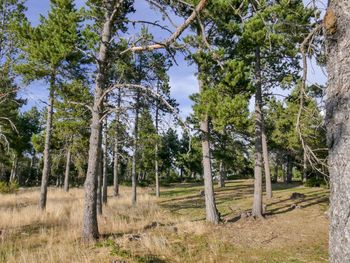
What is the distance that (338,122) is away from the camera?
261 cm

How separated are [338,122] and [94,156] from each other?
7331mm

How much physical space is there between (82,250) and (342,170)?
22.2 feet

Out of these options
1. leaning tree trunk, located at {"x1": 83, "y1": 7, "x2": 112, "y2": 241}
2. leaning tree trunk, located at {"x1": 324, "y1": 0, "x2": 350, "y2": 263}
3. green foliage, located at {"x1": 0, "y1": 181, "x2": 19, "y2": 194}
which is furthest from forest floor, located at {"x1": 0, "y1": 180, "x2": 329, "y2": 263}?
green foliage, located at {"x1": 0, "y1": 181, "x2": 19, "y2": 194}

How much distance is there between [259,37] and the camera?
12344 millimetres

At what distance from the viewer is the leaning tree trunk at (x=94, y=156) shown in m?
8.82

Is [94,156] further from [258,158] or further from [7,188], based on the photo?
[7,188]

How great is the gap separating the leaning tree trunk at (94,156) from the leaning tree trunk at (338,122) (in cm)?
717

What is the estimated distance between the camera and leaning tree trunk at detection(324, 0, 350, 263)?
2.49 metres

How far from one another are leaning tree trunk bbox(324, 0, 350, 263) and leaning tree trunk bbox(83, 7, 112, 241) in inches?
282

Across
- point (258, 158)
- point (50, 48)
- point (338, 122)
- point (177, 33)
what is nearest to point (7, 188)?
point (50, 48)

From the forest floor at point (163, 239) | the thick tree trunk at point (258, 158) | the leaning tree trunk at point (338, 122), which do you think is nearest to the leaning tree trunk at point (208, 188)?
the forest floor at point (163, 239)

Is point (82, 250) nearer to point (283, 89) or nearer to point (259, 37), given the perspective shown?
point (259, 37)

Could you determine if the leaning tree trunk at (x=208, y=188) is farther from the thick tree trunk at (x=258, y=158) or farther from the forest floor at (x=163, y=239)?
the thick tree trunk at (x=258, y=158)

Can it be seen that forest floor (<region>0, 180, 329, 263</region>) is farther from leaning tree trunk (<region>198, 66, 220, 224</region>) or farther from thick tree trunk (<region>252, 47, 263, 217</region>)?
thick tree trunk (<region>252, 47, 263, 217</region>)
